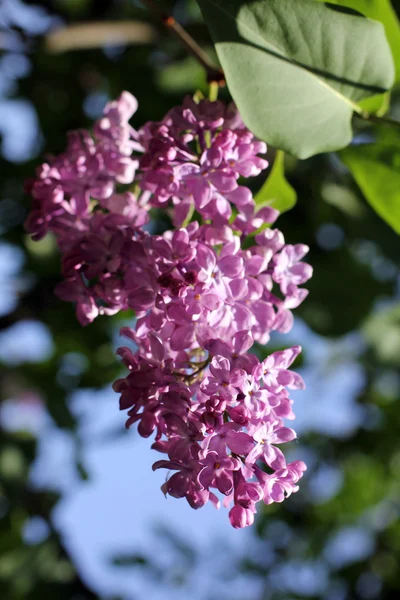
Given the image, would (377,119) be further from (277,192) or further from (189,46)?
(189,46)

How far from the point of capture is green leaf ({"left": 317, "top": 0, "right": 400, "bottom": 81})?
3.68ft

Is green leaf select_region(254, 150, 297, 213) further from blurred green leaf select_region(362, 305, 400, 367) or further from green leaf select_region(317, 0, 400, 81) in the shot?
blurred green leaf select_region(362, 305, 400, 367)

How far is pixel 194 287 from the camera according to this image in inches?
34.2

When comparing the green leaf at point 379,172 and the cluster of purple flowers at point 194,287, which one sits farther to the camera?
the green leaf at point 379,172

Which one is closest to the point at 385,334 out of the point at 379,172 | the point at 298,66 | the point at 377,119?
the point at 379,172

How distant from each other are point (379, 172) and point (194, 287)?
1.59ft

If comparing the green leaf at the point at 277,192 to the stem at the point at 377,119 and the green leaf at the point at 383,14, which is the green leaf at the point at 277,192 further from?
the green leaf at the point at 383,14

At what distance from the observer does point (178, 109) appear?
1.00 meters

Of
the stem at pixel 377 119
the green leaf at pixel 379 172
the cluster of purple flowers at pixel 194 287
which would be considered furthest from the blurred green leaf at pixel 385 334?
the cluster of purple flowers at pixel 194 287

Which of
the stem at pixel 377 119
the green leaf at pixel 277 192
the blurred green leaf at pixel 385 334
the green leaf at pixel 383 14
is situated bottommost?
the blurred green leaf at pixel 385 334

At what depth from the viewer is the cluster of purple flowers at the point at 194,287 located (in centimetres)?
84

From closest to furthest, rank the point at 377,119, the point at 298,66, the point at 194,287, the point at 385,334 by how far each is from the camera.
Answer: the point at 194,287, the point at 298,66, the point at 377,119, the point at 385,334

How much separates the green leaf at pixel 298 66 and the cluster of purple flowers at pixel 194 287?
0.18 feet

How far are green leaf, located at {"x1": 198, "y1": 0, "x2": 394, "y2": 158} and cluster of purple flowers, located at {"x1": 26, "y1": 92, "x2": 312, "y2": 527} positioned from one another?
5 cm
